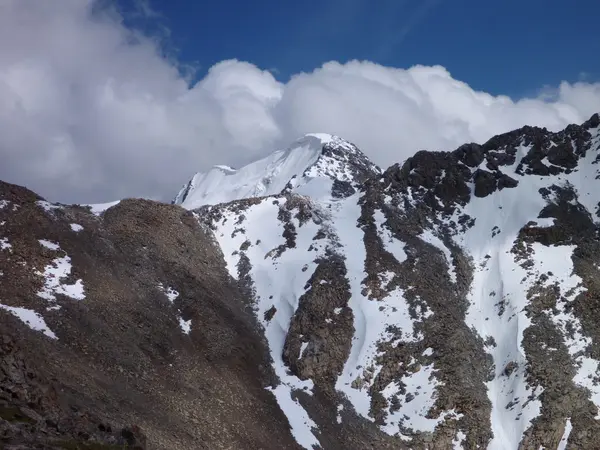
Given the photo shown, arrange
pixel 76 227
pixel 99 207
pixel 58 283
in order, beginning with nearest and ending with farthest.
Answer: pixel 58 283 → pixel 76 227 → pixel 99 207

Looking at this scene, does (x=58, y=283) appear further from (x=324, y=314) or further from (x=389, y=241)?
(x=389, y=241)

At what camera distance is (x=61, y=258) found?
4703 centimetres

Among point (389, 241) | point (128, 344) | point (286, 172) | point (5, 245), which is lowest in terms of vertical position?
point (128, 344)

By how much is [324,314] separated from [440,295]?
14.5m

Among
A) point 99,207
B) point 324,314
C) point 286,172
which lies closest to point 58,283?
point 99,207

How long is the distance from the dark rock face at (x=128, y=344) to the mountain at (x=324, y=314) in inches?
7.1

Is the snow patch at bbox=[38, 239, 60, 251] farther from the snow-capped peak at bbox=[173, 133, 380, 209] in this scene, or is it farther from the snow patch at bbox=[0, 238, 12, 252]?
the snow-capped peak at bbox=[173, 133, 380, 209]

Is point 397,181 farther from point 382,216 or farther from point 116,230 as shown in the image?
point 116,230

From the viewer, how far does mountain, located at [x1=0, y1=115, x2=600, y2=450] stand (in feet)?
119

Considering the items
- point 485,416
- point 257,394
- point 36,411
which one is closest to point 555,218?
point 485,416

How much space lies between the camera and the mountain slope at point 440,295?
157 feet

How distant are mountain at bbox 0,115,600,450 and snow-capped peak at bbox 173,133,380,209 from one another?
27.9 metres

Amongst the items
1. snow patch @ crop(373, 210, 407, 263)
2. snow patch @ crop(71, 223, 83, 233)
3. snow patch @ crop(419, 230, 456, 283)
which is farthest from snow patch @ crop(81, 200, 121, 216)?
snow patch @ crop(419, 230, 456, 283)

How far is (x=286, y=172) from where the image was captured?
5379 inches
